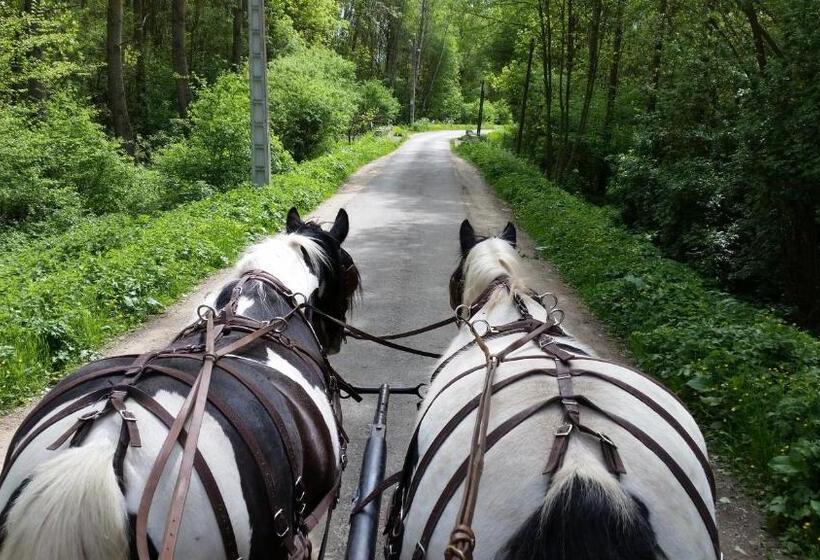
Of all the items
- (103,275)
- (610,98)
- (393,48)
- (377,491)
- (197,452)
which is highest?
(393,48)

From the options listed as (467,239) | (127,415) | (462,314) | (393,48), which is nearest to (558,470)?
(127,415)

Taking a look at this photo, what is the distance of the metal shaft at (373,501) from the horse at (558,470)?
0.13 meters

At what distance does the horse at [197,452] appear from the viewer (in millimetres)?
1541

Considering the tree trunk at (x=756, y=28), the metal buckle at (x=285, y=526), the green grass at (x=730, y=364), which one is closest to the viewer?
the metal buckle at (x=285, y=526)

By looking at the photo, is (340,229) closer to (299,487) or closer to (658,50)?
(299,487)

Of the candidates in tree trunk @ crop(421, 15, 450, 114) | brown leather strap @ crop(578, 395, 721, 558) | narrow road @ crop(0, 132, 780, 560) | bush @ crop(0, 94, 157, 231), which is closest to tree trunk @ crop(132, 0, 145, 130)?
bush @ crop(0, 94, 157, 231)

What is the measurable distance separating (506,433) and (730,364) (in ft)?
13.8

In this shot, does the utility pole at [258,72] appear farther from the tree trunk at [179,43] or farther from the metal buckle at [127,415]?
the metal buckle at [127,415]

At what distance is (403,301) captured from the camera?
8.14m

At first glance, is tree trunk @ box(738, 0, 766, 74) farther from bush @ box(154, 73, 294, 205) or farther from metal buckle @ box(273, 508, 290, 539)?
metal buckle @ box(273, 508, 290, 539)

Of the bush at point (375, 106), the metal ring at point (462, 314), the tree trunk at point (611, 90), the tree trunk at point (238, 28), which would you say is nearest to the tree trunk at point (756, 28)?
the metal ring at point (462, 314)

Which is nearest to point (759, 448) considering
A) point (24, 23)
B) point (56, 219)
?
point (56, 219)

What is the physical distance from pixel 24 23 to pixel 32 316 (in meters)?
13.1

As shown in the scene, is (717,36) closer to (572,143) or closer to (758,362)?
(572,143)
